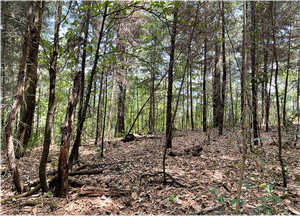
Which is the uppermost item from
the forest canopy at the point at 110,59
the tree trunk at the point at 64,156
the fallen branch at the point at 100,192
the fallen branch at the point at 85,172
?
the forest canopy at the point at 110,59

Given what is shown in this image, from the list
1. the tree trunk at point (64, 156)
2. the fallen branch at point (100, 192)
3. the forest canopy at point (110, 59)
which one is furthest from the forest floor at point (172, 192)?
the forest canopy at point (110, 59)

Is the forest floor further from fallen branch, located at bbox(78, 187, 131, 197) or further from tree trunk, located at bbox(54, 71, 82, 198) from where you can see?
tree trunk, located at bbox(54, 71, 82, 198)

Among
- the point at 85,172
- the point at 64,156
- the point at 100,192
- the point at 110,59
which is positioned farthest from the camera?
the point at 85,172

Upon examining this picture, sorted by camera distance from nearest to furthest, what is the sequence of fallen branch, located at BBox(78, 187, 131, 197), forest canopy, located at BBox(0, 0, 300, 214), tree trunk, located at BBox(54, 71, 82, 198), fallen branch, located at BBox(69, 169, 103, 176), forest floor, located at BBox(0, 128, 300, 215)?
forest floor, located at BBox(0, 128, 300, 215) < forest canopy, located at BBox(0, 0, 300, 214) < tree trunk, located at BBox(54, 71, 82, 198) < fallen branch, located at BBox(78, 187, 131, 197) < fallen branch, located at BBox(69, 169, 103, 176)

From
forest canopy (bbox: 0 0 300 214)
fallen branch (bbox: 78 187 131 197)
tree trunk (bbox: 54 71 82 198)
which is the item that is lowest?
fallen branch (bbox: 78 187 131 197)

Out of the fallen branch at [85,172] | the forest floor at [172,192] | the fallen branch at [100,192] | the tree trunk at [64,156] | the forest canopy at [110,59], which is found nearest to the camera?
the forest floor at [172,192]

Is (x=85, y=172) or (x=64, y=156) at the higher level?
(x=64, y=156)

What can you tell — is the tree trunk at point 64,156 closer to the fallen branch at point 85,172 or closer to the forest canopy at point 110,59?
the forest canopy at point 110,59

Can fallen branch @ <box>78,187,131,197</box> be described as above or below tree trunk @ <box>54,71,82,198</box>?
below

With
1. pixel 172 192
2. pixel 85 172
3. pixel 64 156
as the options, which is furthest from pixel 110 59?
pixel 172 192

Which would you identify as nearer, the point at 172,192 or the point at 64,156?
the point at 64,156

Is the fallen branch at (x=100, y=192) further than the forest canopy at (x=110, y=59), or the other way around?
the fallen branch at (x=100, y=192)

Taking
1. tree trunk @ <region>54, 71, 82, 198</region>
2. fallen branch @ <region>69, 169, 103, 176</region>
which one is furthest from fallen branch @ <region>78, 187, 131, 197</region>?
fallen branch @ <region>69, 169, 103, 176</region>

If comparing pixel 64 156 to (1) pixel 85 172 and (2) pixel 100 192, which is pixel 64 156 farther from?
(1) pixel 85 172
